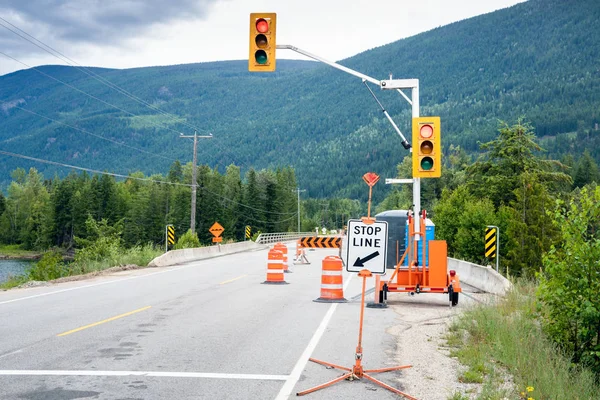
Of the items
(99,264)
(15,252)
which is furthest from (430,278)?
(15,252)

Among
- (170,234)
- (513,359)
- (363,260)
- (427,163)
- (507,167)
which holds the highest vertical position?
(507,167)

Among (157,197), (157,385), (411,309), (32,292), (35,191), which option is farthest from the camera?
(35,191)

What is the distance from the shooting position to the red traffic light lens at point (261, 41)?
1503 centimetres

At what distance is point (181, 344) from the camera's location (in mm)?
10836

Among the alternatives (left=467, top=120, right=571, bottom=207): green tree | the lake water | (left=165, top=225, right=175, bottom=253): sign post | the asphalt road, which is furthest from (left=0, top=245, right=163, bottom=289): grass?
(left=467, top=120, right=571, bottom=207): green tree

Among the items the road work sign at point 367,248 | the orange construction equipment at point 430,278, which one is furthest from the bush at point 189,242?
the road work sign at point 367,248

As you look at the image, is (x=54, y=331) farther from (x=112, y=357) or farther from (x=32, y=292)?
(x=32, y=292)

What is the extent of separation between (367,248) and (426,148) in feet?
18.6

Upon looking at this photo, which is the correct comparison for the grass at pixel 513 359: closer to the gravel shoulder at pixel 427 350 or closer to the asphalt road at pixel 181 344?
the gravel shoulder at pixel 427 350

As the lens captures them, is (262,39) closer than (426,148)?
Yes

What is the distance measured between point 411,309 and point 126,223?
11356 centimetres

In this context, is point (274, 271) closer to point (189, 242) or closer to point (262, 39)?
point (262, 39)

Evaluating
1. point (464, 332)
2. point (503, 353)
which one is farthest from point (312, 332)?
point (503, 353)

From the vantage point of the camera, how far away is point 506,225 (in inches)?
1500
